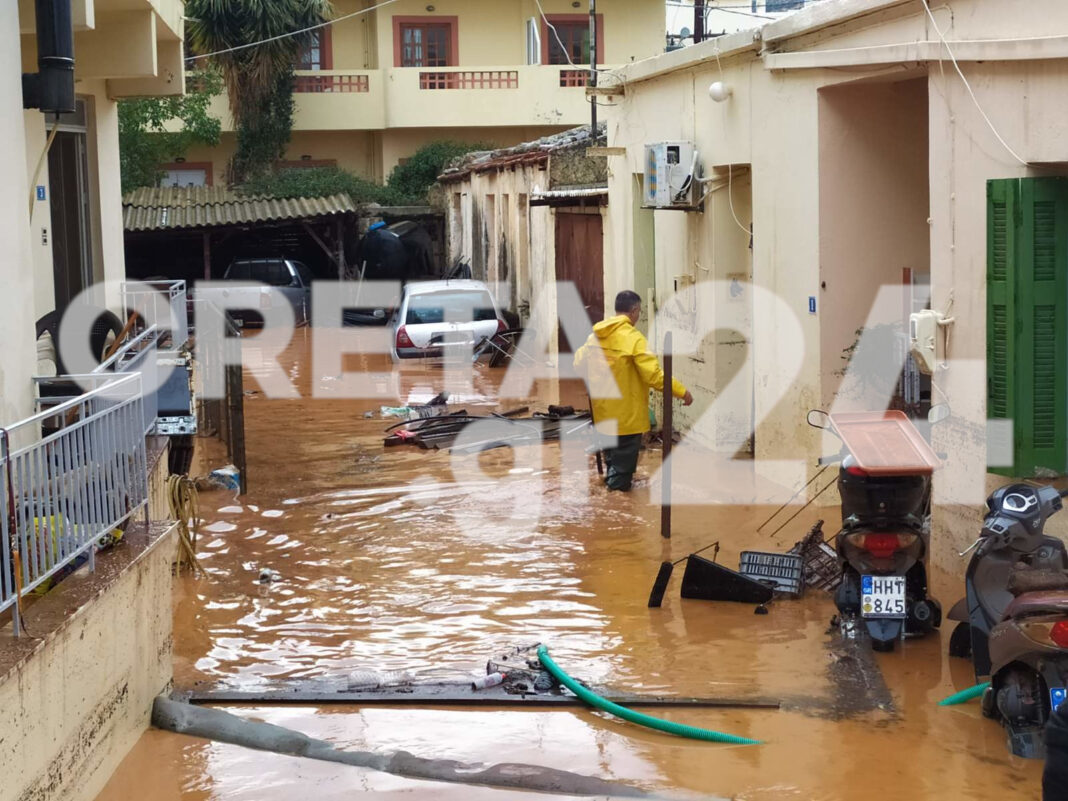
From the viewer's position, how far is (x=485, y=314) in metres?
22.1

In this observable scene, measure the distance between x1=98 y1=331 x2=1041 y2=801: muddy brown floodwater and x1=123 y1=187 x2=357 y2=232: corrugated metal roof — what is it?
673 inches

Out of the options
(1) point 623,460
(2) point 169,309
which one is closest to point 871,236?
(1) point 623,460

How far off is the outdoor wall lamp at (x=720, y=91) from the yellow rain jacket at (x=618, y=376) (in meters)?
2.39

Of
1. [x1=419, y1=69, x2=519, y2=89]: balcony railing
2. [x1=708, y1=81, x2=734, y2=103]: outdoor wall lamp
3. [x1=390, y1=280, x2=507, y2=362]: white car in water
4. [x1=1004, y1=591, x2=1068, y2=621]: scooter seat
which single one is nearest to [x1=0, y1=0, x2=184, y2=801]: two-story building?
[x1=1004, y1=591, x2=1068, y2=621]: scooter seat

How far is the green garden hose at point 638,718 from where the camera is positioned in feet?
20.1

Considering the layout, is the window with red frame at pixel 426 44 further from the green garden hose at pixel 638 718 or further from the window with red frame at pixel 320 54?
the green garden hose at pixel 638 718

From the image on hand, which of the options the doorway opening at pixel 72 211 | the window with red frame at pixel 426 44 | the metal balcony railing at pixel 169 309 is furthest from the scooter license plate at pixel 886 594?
the window with red frame at pixel 426 44

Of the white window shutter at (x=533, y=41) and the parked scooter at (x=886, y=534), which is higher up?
the white window shutter at (x=533, y=41)

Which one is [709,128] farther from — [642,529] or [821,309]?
[642,529]

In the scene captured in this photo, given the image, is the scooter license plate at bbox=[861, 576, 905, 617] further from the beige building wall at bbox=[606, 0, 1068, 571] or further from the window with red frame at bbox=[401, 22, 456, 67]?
the window with red frame at bbox=[401, 22, 456, 67]

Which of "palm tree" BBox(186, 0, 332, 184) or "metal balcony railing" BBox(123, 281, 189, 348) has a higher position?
"palm tree" BBox(186, 0, 332, 184)

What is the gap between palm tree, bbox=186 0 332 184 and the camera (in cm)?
3241

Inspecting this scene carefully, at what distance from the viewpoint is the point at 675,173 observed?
13.5 metres

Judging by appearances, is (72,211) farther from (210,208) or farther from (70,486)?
(210,208)
